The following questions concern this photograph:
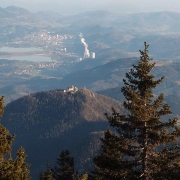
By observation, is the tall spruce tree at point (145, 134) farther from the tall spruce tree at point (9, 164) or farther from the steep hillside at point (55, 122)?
the steep hillside at point (55, 122)

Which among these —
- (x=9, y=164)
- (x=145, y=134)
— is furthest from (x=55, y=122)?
(x=9, y=164)

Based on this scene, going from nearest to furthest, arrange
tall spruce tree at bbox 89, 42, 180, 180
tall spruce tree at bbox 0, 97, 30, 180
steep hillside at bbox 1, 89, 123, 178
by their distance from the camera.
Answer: tall spruce tree at bbox 0, 97, 30, 180
tall spruce tree at bbox 89, 42, 180, 180
steep hillside at bbox 1, 89, 123, 178

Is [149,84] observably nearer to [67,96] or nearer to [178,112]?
[67,96]

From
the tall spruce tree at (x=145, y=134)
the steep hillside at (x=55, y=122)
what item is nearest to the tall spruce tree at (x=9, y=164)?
the tall spruce tree at (x=145, y=134)

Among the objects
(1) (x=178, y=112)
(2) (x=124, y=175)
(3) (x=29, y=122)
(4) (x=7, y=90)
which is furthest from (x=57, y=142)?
(4) (x=7, y=90)

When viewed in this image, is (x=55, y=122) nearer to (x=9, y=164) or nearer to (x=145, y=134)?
(x=145, y=134)

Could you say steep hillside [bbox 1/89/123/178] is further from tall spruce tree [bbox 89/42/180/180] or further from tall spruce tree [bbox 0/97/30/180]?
tall spruce tree [bbox 0/97/30/180]

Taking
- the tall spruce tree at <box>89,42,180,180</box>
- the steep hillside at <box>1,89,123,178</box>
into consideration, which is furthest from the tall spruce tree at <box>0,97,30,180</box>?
the steep hillside at <box>1,89,123,178</box>

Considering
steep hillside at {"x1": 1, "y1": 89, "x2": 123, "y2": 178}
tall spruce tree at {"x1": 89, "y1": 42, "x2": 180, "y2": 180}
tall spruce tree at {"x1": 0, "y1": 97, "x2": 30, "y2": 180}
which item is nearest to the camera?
tall spruce tree at {"x1": 0, "y1": 97, "x2": 30, "y2": 180}

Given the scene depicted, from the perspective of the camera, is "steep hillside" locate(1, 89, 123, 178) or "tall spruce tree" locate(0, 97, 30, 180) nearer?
"tall spruce tree" locate(0, 97, 30, 180)
